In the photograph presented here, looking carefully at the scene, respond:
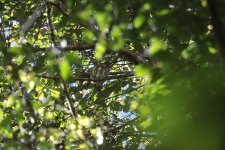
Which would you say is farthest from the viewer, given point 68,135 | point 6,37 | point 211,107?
point 6,37

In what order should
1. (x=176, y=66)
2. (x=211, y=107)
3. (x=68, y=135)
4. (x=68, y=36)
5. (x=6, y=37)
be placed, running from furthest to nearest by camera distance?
(x=68, y=36) → (x=6, y=37) → (x=68, y=135) → (x=211, y=107) → (x=176, y=66)

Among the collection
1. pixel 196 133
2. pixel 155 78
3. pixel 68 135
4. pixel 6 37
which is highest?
pixel 6 37

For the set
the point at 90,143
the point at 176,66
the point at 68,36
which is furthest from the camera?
the point at 68,36

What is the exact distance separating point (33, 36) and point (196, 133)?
10.3ft

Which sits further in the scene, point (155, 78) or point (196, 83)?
point (196, 83)

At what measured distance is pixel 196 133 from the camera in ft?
5.76

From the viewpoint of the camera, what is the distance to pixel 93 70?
4.18m

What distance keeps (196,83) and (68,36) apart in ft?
9.25

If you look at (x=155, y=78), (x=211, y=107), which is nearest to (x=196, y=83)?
(x=211, y=107)

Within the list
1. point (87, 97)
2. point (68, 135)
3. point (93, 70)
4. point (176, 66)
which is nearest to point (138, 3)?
point (176, 66)

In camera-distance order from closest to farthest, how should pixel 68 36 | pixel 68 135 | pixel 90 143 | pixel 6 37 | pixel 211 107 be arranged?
pixel 211 107 → pixel 90 143 → pixel 68 135 → pixel 6 37 → pixel 68 36

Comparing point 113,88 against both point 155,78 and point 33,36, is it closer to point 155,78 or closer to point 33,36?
point 33,36

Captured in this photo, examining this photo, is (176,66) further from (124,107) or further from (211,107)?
Answer: (124,107)

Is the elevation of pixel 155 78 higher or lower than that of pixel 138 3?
lower
